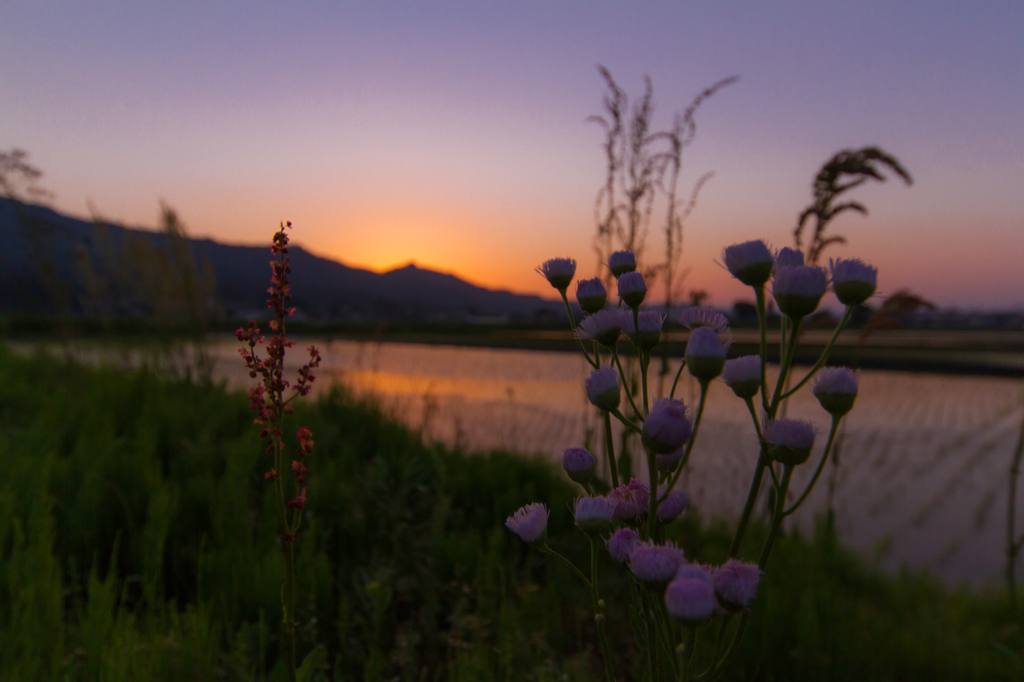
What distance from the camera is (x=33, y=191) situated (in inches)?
222

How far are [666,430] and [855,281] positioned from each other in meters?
0.35

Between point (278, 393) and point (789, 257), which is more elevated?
point (789, 257)

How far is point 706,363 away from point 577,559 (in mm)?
2461

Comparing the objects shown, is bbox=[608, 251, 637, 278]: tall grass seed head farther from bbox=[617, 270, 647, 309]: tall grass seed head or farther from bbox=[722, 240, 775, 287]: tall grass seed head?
bbox=[722, 240, 775, 287]: tall grass seed head

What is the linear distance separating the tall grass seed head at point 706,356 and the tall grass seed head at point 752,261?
0.10 meters

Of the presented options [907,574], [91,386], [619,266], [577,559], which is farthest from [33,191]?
[907,574]

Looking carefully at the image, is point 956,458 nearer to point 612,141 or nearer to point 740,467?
point 740,467

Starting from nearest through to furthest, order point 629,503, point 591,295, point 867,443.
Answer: point 629,503, point 591,295, point 867,443

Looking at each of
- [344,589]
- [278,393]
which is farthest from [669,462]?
[344,589]

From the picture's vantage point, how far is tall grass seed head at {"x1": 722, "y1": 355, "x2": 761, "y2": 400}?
688mm

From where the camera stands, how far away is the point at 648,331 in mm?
796

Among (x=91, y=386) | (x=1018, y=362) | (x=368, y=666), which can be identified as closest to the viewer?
(x=368, y=666)

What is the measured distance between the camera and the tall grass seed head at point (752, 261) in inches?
27.6

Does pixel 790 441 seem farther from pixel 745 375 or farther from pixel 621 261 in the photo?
pixel 621 261
